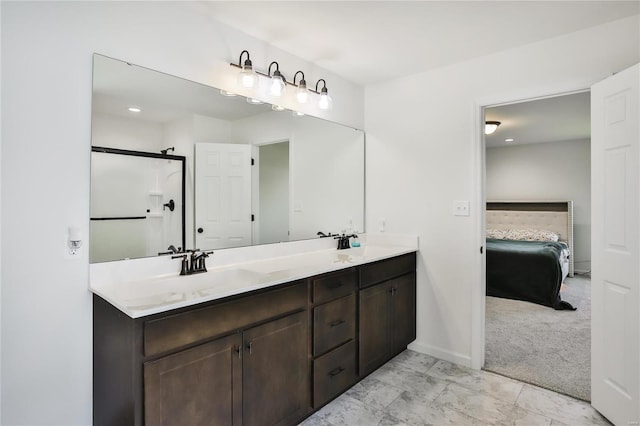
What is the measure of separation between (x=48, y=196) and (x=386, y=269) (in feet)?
6.76

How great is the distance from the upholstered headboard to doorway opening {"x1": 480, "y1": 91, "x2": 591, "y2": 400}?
1.5 inches

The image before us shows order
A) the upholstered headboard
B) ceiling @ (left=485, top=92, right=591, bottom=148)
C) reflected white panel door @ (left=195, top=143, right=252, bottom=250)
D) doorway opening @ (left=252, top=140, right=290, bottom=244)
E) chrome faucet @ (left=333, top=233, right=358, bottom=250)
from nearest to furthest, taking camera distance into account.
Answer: reflected white panel door @ (left=195, top=143, right=252, bottom=250) → doorway opening @ (left=252, top=140, right=290, bottom=244) → chrome faucet @ (left=333, top=233, right=358, bottom=250) → ceiling @ (left=485, top=92, right=591, bottom=148) → the upholstered headboard

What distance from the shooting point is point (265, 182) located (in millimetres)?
2459


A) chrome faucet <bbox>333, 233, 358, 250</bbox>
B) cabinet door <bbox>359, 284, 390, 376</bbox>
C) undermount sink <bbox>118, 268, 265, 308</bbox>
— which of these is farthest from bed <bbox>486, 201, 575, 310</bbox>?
undermount sink <bbox>118, 268, 265, 308</bbox>

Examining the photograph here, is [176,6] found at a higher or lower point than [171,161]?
higher

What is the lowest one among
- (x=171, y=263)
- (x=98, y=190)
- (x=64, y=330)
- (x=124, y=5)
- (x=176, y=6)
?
(x=64, y=330)

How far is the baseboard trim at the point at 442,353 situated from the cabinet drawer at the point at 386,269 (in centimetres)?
66

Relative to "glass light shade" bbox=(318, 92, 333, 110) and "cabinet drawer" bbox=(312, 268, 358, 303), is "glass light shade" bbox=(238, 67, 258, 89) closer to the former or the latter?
"glass light shade" bbox=(318, 92, 333, 110)

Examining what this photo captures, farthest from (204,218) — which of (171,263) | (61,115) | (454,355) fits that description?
(454,355)

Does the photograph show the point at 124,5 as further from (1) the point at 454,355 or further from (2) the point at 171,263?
(1) the point at 454,355

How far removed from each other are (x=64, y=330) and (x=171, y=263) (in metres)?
0.54

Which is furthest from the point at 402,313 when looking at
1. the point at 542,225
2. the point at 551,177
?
the point at 551,177

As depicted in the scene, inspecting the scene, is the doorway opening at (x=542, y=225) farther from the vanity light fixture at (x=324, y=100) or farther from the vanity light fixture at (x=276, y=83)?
the vanity light fixture at (x=276, y=83)

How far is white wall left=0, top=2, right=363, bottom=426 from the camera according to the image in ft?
4.53
